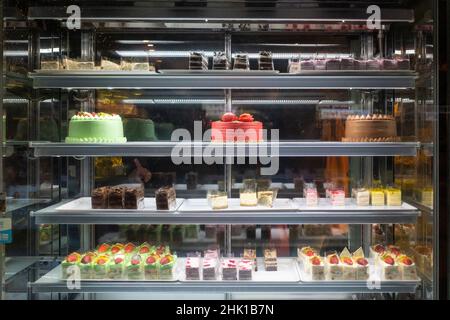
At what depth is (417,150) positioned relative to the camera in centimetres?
300

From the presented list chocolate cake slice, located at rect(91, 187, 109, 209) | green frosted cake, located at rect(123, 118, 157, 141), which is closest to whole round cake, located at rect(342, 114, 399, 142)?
green frosted cake, located at rect(123, 118, 157, 141)

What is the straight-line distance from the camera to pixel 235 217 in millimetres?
2912

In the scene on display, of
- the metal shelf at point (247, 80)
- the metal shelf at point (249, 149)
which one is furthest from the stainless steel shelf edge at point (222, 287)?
the metal shelf at point (247, 80)

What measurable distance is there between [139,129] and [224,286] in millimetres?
1339

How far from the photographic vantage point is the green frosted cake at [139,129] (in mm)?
3408

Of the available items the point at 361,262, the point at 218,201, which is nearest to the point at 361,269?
the point at 361,262

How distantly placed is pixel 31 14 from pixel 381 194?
2.66 m

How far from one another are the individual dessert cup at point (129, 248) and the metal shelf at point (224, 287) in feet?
1.12

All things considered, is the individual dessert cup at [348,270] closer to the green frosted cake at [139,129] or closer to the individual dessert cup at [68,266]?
the green frosted cake at [139,129]

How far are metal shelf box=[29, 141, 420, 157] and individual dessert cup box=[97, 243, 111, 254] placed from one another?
0.78 meters

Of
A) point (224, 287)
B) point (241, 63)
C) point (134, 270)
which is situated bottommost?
point (224, 287)

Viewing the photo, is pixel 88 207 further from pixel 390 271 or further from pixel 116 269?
pixel 390 271
